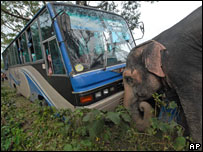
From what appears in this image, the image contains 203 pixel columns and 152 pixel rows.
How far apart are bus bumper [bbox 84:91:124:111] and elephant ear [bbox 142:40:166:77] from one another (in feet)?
2.91

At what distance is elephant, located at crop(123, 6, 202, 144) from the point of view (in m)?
1.61

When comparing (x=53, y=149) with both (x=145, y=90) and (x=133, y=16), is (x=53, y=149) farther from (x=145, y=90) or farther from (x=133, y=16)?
(x=133, y=16)

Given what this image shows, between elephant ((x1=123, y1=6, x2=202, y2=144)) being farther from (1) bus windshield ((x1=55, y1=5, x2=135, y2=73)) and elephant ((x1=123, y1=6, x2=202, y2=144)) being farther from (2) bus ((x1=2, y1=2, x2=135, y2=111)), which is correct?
(1) bus windshield ((x1=55, y1=5, x2=135, y2=73))

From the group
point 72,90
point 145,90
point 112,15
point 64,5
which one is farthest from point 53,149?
point 112,15

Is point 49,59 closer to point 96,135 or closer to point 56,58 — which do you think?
point 56,58

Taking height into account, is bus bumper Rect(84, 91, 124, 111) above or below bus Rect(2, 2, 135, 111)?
below

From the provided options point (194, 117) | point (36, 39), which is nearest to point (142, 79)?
point (194, 117)

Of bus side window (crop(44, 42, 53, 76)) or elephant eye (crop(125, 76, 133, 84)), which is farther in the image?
bus side window (crop(44, 42, 53, 76))

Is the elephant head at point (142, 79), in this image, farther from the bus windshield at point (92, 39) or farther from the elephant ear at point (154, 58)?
the bus windshield at point (92, 39)

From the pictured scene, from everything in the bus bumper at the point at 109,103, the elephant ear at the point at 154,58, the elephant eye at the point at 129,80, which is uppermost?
the elephant ear at the point at 154,58

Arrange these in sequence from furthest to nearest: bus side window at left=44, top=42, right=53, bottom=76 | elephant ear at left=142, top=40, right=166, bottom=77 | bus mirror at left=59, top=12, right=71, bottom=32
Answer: bus side window at left=44, top=42, right=53, bottom=76 → bus mirror at left=59, top=12, right=71, bottom=32 → elephant ear at left=142, top=40, right=166, bottom=77

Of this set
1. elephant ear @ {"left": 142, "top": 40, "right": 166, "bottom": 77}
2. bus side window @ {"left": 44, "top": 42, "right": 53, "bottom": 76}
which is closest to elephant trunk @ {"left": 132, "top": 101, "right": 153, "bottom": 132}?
elephant ear @ {"left": 142, "top": 40, "right": 166, "bottom": 77}

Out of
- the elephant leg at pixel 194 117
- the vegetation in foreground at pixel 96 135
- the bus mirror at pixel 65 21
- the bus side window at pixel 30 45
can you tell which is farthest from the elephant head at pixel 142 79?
the bus side window at pixel 30 45

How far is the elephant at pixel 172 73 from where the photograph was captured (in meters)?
1.61
